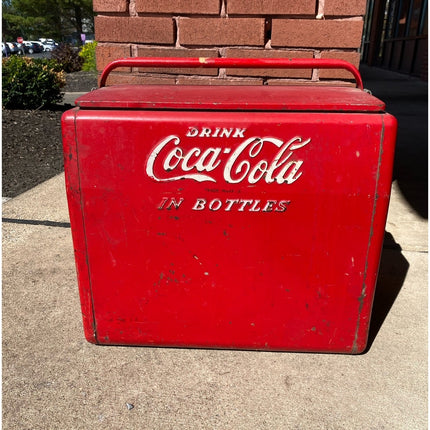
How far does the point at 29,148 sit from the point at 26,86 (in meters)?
2.38

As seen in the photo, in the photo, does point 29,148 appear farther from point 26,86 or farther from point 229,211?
point 229,211

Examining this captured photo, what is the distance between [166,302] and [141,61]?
96 cm

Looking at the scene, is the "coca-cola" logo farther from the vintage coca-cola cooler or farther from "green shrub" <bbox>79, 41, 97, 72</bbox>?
"green shrub" <bbox>79, 41, 97, 72</bbox>

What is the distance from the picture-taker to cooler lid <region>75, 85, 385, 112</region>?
1511 mm

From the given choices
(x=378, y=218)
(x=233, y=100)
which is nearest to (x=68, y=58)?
(x=233, y=100)

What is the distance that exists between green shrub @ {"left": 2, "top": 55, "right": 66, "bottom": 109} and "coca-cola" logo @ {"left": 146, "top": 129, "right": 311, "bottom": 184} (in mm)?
6323

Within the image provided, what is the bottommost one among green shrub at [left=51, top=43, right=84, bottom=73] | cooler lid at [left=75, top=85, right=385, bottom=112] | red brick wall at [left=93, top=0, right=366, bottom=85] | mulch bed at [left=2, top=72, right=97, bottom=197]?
mulch bed at [left=2, top=72, right=97, bottom=197]

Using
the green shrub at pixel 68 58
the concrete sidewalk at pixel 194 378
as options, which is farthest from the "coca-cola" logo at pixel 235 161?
the green shrub at pixel 68 58

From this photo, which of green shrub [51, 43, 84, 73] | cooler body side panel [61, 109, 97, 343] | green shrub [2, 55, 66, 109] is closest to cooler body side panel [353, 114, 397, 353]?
cooler body side panel [61, 109, 97, 343]

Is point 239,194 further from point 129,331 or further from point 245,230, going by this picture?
point 129,331

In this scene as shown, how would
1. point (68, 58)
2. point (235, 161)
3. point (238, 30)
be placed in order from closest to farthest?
point (235, 161) < point (238, 30) < point (68, 58)

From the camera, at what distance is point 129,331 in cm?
184

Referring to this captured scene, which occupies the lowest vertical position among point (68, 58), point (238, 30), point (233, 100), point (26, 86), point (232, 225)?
point (68, 58)

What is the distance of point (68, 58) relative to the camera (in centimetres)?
1628
